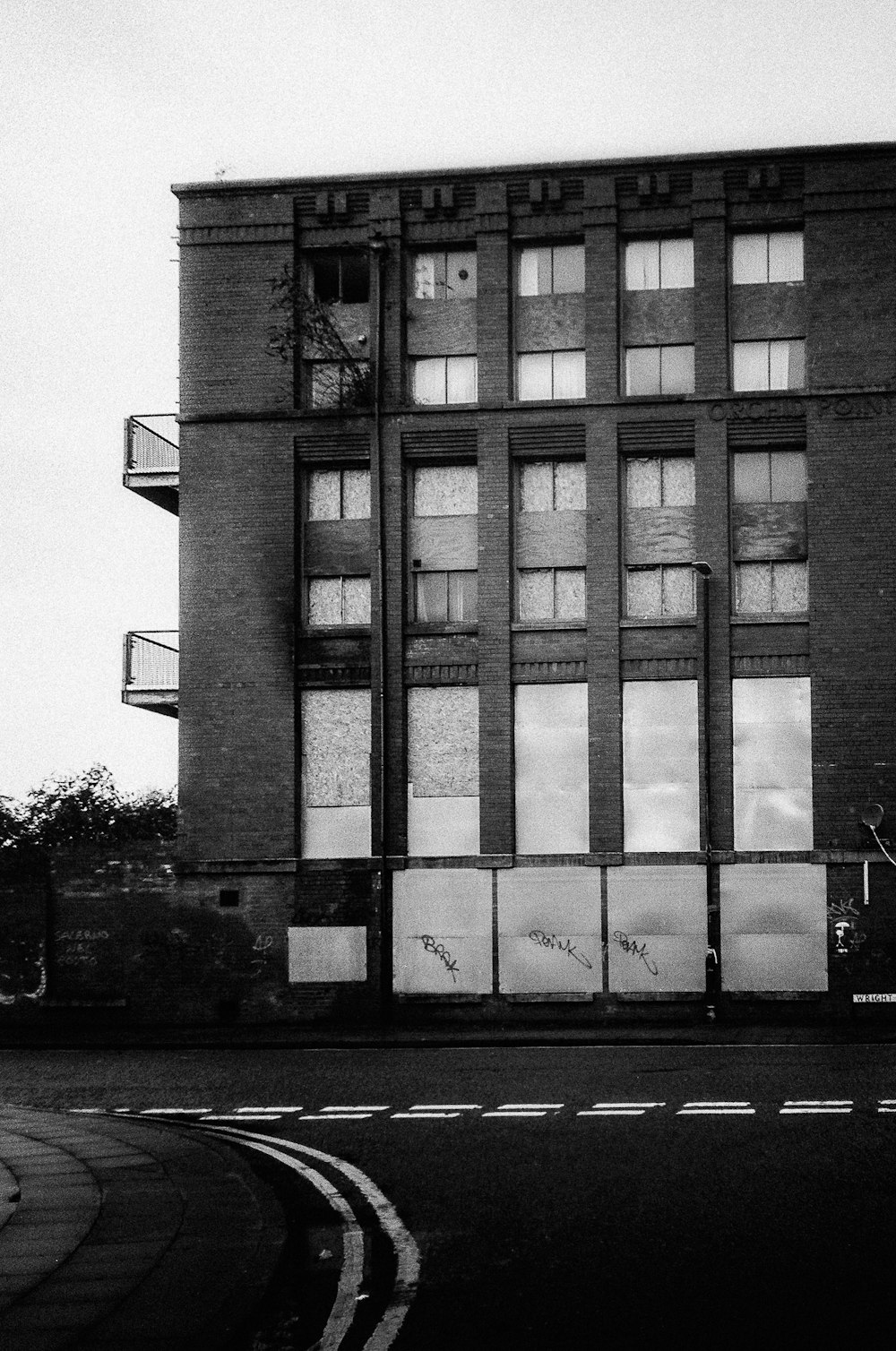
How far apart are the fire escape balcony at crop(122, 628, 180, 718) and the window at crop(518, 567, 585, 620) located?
747 centimetres

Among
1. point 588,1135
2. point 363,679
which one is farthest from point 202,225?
point 588,1135

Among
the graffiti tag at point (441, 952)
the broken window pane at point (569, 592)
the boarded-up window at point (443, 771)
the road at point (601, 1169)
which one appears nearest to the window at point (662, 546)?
the broken window pane at point (569, 592)

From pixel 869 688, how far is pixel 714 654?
3004mm

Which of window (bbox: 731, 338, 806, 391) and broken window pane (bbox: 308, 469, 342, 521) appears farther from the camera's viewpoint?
broken window pane (bbox: 308, 469, 342, 521)

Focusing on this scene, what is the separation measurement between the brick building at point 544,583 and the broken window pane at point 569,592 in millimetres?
79

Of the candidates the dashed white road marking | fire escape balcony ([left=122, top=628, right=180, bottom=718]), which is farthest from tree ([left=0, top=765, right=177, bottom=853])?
the dashed white road marking

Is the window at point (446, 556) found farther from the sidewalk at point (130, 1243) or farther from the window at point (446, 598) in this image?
the sidewalk at point (130, 1243)

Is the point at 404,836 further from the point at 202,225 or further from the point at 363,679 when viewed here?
the point at 202,225

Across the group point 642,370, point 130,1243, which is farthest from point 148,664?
point 130,1243

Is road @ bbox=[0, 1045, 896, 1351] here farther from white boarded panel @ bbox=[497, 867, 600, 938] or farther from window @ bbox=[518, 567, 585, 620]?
window @ bbox=[518, 567, 585, 620]

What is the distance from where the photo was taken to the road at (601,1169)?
8.16m

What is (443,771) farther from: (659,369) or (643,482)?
(659,369)

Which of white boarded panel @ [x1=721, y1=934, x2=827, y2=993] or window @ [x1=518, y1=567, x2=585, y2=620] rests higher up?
window @ [x1=518, y1=567, x2=585, y2=620]

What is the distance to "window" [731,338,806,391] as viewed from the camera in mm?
32188
